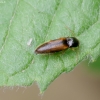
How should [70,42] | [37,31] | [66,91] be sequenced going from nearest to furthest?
[37,31] → [70,42] → [66,91]

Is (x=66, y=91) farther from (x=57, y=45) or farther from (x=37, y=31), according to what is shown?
(x=37, y=31)

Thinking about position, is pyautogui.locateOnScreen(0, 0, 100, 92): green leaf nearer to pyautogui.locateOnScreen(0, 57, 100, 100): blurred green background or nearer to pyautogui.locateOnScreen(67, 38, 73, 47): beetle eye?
pyautogui.locateOnScreen(67, 38, 73, 47): beetle eye

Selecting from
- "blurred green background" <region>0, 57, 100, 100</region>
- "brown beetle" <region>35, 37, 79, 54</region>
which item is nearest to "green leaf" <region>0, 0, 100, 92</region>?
"brown beetle" <region>35, 37, 79, 54</region>

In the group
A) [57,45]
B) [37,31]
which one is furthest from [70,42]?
[37,31]

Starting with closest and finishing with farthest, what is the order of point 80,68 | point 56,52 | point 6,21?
point 6,21 < point 56,52 < point 80,68

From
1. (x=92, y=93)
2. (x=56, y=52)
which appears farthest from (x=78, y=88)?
(x=56, y=52)

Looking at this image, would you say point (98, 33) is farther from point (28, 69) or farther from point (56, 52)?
point (28, 69)
